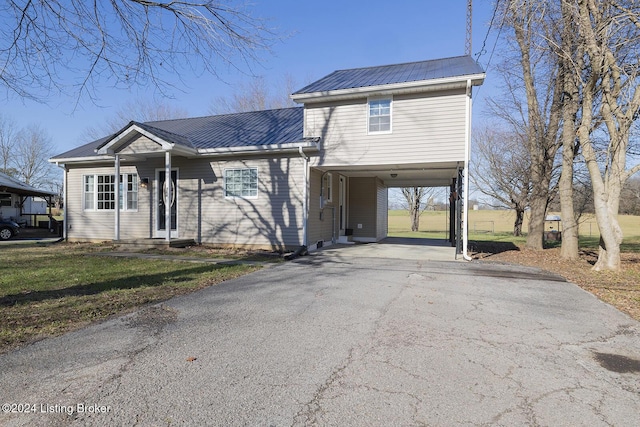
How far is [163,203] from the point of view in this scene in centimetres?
1273

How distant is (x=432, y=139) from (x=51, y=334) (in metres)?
9.39

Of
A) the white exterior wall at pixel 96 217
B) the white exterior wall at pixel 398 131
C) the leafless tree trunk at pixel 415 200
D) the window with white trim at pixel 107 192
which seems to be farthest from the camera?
the leafless tree trunk at pixel 415 200

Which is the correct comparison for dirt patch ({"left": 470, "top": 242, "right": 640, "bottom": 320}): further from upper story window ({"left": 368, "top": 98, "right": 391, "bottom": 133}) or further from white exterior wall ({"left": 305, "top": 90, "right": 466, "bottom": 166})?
upper story window ({"left": 368, "top": 98, "right": 391, "bottom": 133})

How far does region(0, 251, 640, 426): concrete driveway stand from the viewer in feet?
7.63

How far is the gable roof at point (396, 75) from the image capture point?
984cm

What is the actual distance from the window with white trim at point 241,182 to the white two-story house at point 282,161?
3 centimetres

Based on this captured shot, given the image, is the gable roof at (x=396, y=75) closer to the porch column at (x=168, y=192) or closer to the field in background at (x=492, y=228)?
the porch column at (x=168, y=192)

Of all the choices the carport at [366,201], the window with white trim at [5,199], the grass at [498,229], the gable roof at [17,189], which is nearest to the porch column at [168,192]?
the carport at [366,201]

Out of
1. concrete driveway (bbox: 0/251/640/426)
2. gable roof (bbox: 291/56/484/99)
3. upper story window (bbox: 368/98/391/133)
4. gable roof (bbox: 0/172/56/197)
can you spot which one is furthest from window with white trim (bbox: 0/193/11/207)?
concrete driveway (bbox: 0/251/640/426)

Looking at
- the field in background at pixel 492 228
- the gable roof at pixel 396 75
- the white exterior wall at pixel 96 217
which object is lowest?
the field in background at pixel 492 228

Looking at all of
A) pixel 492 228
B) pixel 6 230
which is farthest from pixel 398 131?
pixel 492 228

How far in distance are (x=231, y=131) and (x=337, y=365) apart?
463 inches

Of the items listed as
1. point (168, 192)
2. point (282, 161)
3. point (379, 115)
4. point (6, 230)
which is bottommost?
point (6, 230)

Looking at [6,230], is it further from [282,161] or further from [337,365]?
[337,365]
